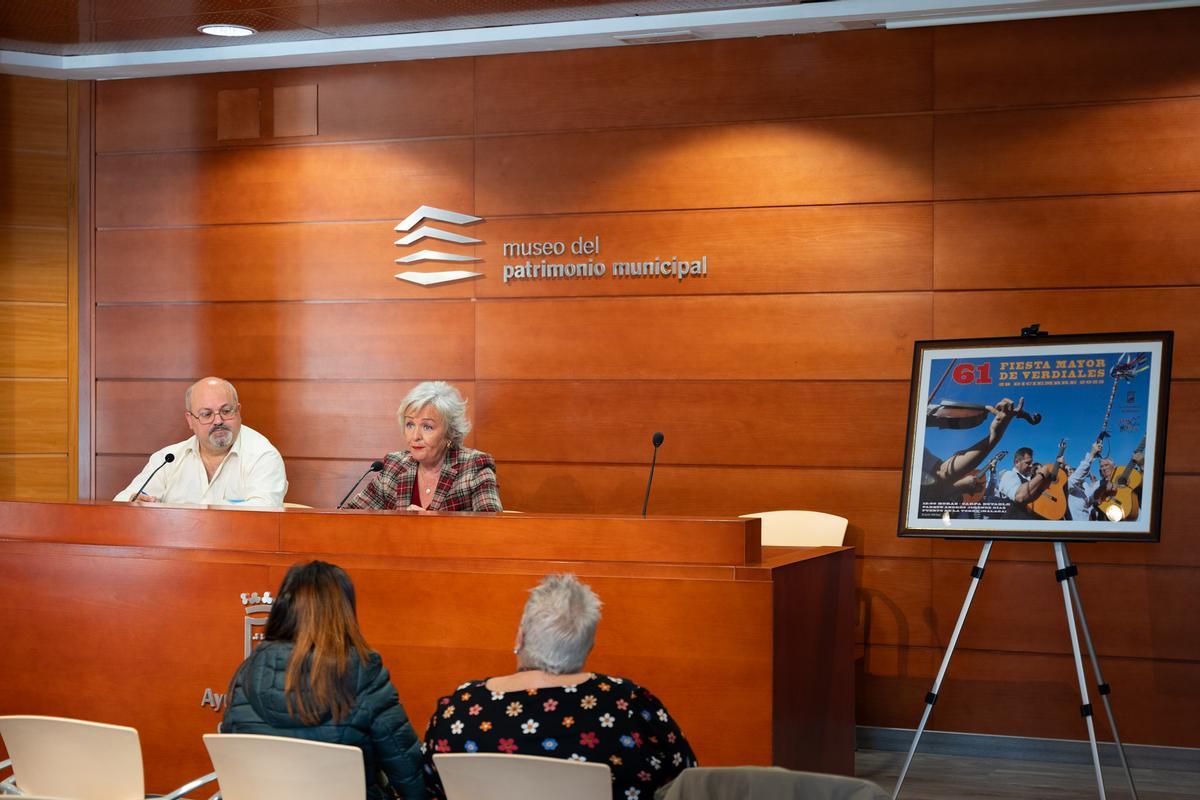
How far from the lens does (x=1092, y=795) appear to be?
17.3ft

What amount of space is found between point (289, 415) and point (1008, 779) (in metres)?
4.11

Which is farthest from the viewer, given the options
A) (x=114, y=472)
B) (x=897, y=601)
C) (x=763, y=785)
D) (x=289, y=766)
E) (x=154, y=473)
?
(x=114, y=472)

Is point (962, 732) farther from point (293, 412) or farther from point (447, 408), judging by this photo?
point (293, 412)

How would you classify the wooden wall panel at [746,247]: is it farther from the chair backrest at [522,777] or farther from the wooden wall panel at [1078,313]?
the chair backrest at [522,777]

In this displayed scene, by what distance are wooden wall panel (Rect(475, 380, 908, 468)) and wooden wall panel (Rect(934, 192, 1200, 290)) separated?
27.7 inches

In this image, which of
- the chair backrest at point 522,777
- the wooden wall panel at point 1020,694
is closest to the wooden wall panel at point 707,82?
the wooden wall panel at point 1020,694

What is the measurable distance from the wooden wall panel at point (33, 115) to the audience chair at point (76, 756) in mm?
4925

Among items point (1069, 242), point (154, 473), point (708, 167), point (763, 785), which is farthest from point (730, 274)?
point (763, 785)

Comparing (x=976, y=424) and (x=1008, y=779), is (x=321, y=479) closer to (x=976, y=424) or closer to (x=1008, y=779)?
(x=976, y=424)

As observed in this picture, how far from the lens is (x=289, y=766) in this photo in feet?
9.94

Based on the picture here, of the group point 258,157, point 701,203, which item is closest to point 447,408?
point 701,203

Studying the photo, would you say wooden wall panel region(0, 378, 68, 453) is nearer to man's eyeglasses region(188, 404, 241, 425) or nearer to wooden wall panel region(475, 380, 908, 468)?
man's eyeglasses region(188, 404, 241, 425)

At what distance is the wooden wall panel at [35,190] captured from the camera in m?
7.32

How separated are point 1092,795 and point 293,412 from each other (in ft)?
14.5
